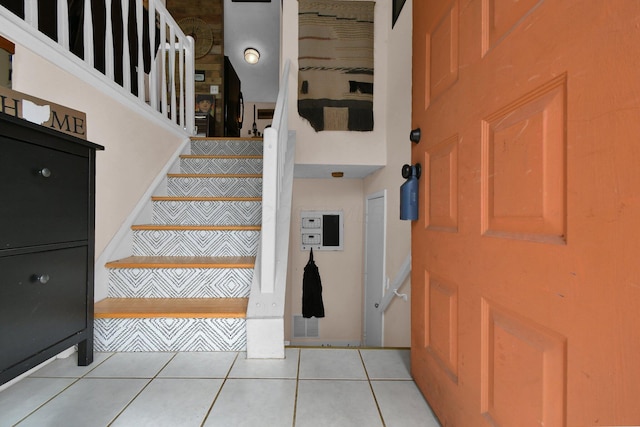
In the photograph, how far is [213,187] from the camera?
2.48 m

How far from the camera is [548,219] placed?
1.92 feet

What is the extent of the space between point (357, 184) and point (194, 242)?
2530mm

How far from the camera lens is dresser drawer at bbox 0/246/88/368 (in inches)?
36.4

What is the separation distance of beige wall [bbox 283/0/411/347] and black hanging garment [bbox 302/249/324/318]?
126 millimetres

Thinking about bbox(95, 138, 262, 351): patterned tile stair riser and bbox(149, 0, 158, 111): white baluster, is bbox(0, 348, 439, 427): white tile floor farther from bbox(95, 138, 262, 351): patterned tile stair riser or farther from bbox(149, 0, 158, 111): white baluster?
bbox(149, 0, 158, 111): white baluster

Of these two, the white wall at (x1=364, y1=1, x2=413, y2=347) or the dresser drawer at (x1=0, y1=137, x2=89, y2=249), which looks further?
the white wall at (x1=364, y1=1, x2=413, y2=347)

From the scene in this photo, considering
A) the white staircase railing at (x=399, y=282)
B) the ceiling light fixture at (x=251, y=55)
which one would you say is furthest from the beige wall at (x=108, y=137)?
the ceiling light fixture at (x=251, y=55)

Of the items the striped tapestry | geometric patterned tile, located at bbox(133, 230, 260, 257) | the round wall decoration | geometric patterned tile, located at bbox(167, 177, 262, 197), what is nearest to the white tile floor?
geometric patterned tile, located at bbox(133, 230, 260, 257)

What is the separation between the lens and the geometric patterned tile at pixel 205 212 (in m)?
2.23

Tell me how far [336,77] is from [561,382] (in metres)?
2.85

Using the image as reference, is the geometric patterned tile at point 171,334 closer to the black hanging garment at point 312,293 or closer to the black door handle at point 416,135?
the black door handle at point 416,135

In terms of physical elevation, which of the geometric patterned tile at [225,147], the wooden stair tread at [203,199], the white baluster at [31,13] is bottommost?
the wooden stair tread at [203,199]

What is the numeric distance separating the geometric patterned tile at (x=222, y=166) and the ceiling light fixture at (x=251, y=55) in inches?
134

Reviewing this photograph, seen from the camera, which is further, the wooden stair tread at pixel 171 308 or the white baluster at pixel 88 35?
the white baluster at pixel 88 35
